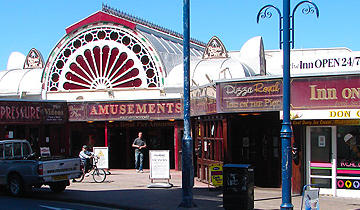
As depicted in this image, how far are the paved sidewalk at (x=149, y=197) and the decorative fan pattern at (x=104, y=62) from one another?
10927mm

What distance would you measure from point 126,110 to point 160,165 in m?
9.09

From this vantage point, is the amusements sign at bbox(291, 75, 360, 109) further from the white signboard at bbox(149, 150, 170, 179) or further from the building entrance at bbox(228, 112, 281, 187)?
the white signboard at bbox(149, 150, 170, 179)

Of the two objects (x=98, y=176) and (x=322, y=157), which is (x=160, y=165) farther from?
(x=322, y=157)

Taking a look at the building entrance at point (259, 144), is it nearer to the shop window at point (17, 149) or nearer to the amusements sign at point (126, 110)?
the amusements sign at point (126, 110)

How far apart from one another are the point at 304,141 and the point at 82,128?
16353mm

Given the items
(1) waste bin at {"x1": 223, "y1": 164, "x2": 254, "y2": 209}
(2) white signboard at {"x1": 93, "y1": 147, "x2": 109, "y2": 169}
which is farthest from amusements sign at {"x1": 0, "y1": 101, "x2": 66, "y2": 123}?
(1) waste bin at {"x1": 223, "y1": 164, "x2": 254, "y2": 209}

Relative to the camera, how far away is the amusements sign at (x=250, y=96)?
16.3 m

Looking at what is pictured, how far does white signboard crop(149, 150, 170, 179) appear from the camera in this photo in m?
18.5

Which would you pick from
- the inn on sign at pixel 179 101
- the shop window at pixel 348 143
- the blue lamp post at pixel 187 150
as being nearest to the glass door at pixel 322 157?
the inn on sign at pixel 179 101

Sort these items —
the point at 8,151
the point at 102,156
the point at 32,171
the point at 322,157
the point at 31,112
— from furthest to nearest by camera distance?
the point at 31,112
the point at 102,156
the point at 8,151
the point at 322,157
the point at 32,171

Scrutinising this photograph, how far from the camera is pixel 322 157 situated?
631 inches

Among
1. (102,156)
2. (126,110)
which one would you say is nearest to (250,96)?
(102,156)

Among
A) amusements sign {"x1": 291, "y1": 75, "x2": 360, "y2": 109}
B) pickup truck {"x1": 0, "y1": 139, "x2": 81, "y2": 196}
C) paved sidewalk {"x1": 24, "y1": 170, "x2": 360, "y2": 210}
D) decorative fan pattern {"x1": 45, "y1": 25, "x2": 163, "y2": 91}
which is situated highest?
decorative fan pattern {"x1": 45, "y1": 25, "x2": 163, "y2": 91}

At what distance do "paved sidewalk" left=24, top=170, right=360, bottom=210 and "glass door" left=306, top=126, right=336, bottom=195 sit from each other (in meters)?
0.59
